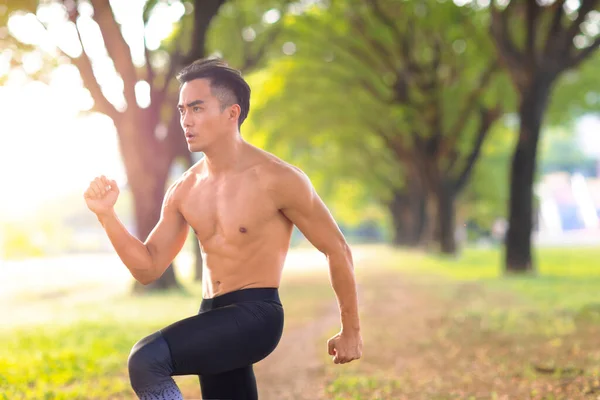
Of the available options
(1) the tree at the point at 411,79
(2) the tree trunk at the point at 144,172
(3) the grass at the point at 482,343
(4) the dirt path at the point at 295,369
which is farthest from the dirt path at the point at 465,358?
(1) the tree at the point at 411,79

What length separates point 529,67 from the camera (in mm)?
17047

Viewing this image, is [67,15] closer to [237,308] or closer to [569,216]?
[237,308]

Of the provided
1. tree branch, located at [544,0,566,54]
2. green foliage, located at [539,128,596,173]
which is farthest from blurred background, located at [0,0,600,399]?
green foliage, located at [539,128,596,173]

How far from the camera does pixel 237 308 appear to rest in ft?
10.7

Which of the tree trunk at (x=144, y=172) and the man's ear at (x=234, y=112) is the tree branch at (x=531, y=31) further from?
the man's ear at (x=234, y=112)

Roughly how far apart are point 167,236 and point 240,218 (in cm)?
43

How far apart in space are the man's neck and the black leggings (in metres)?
0.58

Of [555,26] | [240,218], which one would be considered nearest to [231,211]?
[240,218]

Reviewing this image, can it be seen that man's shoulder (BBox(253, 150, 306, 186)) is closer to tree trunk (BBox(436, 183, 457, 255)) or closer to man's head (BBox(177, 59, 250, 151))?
man's head (BBox(177, 59, 250, 151))

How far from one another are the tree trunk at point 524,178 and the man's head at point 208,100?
14851mm

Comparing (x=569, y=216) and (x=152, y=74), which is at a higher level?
(x=152, y=74)

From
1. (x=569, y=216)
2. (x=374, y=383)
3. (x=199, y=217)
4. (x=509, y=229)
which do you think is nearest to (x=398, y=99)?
(x=509, y=229)

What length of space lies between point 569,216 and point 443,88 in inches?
2116

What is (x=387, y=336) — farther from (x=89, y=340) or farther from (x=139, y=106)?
(x=139, y=106)
